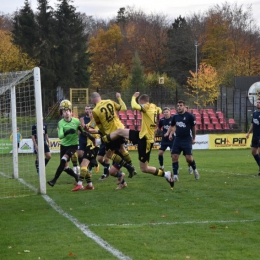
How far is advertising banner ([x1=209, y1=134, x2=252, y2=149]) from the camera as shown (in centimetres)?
3366

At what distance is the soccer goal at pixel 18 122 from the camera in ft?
41.4

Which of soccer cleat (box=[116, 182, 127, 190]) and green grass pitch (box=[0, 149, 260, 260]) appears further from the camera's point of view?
soccer cleat (box=[116, 182, 127, 190])

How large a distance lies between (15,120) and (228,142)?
1987 cm

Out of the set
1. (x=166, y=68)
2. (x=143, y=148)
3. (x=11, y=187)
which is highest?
(x=166, y=68)

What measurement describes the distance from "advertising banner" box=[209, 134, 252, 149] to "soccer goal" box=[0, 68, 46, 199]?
50.0ft

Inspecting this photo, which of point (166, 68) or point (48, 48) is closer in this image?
point (48, 48)

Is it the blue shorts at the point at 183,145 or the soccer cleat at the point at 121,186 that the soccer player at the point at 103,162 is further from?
the soccer cleat at the point at 121,186

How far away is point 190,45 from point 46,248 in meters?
66.2

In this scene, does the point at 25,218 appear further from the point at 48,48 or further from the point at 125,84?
the point at 125,84

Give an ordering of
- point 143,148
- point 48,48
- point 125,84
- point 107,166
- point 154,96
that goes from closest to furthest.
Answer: point 143,148 → point 107,166 → point 154,96 → point 48,48 → point 125,84

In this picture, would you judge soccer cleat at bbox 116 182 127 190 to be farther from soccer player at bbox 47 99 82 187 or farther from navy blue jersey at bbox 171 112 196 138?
navy blue jersey at bbox 171 112 196 138

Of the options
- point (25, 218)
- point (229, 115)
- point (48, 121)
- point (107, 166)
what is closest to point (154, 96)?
point (229, 115)

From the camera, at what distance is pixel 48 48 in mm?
59719

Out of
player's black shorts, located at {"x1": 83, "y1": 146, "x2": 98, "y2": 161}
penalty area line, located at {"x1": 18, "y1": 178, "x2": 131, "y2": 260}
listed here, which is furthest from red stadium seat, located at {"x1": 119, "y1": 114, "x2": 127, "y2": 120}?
penalty area line, located at {"x1": 18, "y1": 178, "x2": 131, "y2": 260}
